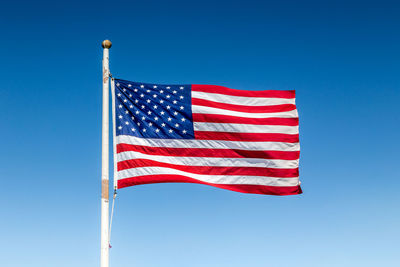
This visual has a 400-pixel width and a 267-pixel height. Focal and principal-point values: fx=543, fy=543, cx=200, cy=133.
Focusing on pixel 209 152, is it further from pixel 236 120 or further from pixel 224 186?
pixel 236 120

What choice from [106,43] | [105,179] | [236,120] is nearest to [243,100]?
[236,120]

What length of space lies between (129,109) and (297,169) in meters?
5.55

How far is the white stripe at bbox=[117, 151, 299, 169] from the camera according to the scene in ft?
50.5

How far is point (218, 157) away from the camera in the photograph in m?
16.3

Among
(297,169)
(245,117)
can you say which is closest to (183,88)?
(245,117)

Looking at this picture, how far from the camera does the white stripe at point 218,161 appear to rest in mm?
15391

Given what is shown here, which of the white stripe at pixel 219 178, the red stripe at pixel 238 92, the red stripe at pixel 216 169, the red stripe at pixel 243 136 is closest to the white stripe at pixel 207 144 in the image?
the red stripe at pixel 243 136

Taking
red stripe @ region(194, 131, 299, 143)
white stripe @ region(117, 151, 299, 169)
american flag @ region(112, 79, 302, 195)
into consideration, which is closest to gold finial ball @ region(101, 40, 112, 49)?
american flag @ region(112, 79, 302, 195)

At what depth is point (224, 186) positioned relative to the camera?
16172 mm

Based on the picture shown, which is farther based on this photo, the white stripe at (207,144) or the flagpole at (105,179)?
the white stripe at (207,144)

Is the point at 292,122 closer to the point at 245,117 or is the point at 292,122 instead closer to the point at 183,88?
the point at 245,117

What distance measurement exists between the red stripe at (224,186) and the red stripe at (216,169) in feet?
1.02

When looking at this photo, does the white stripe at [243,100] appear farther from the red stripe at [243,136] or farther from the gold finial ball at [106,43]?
the gold finial ball at [106,43]

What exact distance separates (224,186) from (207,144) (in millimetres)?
1353
